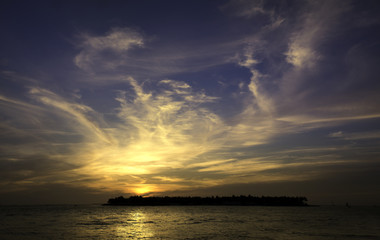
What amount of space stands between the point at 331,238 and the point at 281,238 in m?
9.23

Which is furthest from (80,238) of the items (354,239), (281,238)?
(354,239)

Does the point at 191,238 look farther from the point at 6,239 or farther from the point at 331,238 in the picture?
the point at 6,239

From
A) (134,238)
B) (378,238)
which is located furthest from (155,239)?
(378,238)

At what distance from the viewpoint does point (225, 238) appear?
4425 cm

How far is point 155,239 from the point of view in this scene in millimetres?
44094

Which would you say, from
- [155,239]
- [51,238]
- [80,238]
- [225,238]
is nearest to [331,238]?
[225,238]

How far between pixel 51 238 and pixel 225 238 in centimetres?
2952

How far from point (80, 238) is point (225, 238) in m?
24.6

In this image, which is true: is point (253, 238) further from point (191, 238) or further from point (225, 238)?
point (191, 238)

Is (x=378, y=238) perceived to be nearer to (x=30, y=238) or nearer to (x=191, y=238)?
(x=191, y=238)

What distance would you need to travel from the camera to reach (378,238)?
47.0 m

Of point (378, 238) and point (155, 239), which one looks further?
point (378, 238)

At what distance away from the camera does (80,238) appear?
151 feet

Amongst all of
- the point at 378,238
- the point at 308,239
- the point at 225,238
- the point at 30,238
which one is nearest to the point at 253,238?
the point at 225,238
